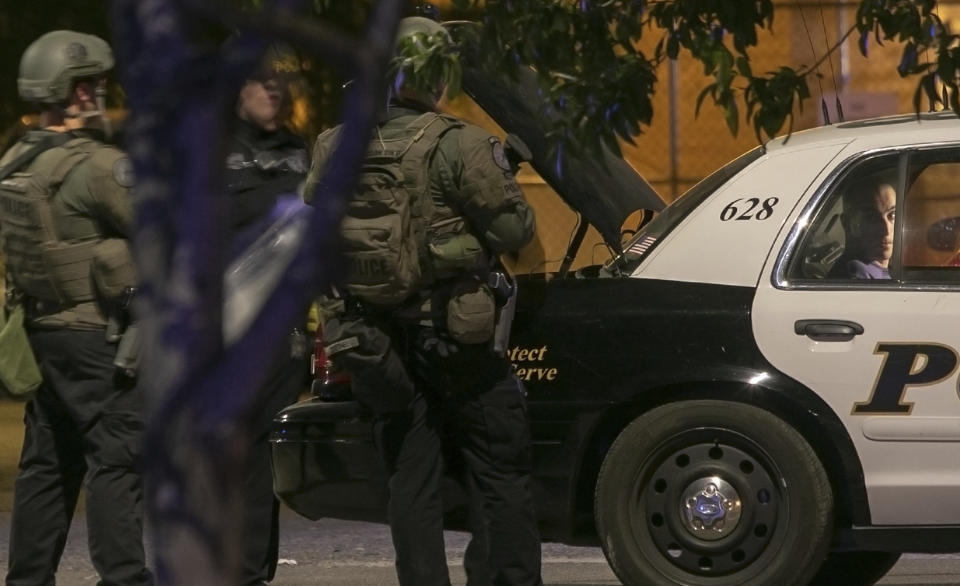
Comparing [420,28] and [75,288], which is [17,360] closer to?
[75,288]

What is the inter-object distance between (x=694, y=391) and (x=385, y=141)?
1286 millimetres

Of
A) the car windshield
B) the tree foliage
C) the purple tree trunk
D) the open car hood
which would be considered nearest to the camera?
the purple tree trunk

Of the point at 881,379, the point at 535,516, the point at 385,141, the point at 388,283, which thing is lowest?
the point at 535,516

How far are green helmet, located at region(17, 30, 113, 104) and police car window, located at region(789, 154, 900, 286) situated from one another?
222 cm

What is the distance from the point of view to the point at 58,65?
586cm

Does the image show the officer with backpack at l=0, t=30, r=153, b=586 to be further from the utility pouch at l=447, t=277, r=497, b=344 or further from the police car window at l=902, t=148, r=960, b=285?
the police car window at l=902, t=148, r=960, b=285

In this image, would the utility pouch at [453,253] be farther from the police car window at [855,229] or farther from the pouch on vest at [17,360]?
the pouch on vest at [17,360]

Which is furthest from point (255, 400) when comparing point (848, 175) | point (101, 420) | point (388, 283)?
point (848, 175)

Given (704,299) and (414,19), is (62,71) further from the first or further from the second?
(704,299)

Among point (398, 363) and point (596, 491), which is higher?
point (398, 363)

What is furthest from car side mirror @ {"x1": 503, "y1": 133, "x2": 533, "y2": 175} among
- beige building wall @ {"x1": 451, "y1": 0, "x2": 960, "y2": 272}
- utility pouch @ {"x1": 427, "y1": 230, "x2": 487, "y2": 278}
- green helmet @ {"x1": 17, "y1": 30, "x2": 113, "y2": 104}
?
beige building wall @ {"x1": 451, "y1": 0, "x2": 960, "y2": 272}

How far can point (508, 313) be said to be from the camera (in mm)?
5898

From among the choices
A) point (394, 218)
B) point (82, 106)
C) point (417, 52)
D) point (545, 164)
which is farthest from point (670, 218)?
point (82, 106)

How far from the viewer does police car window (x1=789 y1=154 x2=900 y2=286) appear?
20.2ft
